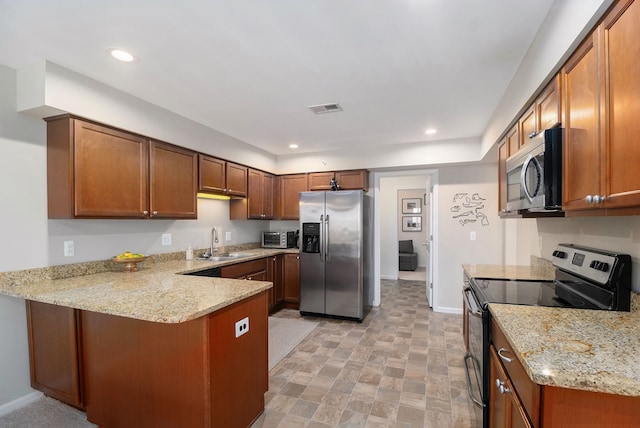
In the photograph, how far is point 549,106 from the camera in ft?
5.37

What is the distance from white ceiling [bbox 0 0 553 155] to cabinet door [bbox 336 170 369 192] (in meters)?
1.46

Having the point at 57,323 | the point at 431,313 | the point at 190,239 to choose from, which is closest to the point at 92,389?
the point at 57,323

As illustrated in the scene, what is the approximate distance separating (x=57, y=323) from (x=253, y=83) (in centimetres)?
220

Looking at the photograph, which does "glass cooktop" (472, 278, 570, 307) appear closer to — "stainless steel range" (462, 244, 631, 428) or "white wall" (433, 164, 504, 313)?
"stainless steel range" (462, 244, 631, 428)

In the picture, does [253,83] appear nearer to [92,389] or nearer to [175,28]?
[175,28]

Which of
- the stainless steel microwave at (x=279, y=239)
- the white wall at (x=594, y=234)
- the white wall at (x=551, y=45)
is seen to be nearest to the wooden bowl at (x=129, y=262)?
the stainless steel microwave at (x=279, y=239)

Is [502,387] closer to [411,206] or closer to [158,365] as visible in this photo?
[158,365]

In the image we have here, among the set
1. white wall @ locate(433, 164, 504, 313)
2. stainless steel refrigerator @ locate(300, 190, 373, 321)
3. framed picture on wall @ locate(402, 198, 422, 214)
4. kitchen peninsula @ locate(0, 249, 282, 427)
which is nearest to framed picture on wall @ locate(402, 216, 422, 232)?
framed picture on wall @ locate(402, 198, 422, 214)

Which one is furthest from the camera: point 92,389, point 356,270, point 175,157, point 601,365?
point 356,270

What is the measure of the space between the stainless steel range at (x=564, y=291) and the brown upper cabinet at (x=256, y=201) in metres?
3.03

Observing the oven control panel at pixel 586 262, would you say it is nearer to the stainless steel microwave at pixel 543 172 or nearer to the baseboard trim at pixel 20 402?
the stainless steel microwave at pixel 543 172

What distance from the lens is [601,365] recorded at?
36.3 inches

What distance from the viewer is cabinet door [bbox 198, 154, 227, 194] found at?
11.1 ft

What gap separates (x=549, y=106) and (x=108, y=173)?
3.06m
